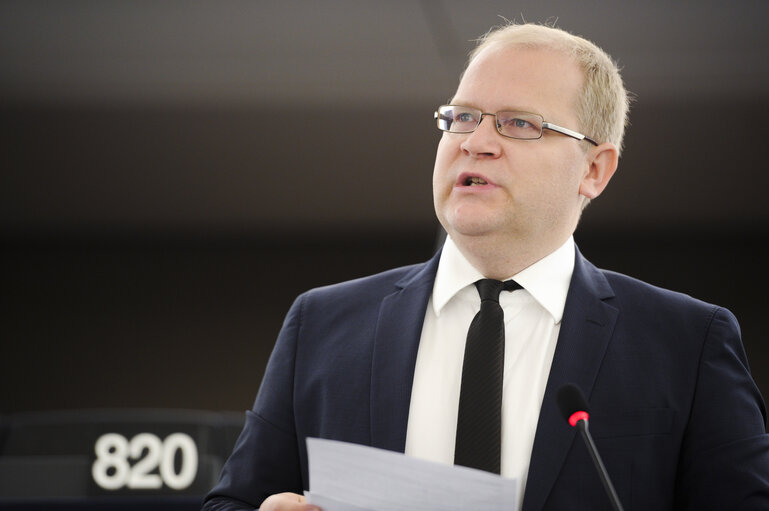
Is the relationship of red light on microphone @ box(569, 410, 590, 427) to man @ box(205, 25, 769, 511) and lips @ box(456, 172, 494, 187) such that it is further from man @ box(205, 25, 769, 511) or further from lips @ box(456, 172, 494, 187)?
lips @ box(456, 172, 494, 187)

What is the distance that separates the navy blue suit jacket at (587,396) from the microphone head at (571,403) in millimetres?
161

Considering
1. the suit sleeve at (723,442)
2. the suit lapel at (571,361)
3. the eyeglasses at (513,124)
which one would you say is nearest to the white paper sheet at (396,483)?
the suit lapel at (571,361)

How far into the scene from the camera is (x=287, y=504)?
1.19 metres

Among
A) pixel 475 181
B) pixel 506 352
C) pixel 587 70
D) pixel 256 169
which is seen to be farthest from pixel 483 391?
pixel 256 169

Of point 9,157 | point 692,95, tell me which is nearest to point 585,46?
point 692,95

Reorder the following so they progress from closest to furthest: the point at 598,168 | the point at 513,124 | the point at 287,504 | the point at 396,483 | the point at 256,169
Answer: the point at 396,483 → the point at 287,504 → the point at 513,124 → the point at 598,168 → the point at 256,169

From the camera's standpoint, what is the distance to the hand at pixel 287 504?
3.84ft

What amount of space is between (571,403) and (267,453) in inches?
→ 20.1

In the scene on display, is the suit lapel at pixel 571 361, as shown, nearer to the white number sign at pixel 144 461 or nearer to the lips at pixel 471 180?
the lips at pixel 471 180

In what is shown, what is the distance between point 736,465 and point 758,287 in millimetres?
6059

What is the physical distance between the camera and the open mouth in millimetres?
1411

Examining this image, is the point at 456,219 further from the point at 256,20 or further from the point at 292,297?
the point at 292,297

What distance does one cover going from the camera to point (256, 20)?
4027 millimetres

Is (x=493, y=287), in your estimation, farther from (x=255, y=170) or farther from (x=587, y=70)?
(x=255, y=170)
